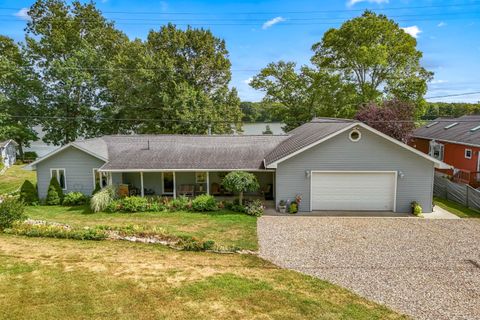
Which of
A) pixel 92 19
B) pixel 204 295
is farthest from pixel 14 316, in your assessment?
pixel 92 19

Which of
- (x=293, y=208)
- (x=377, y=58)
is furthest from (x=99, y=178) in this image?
(x=377, y=58)

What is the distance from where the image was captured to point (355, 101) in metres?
31.4

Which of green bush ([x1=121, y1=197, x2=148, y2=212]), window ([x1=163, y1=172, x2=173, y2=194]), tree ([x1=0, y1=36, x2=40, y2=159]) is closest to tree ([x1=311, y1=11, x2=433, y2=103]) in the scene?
window ([x1=163, y1=172, x2=173, y2=194])

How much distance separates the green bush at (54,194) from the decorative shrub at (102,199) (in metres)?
3.01

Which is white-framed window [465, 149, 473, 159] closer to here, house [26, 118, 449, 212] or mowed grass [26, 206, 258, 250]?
house [26, 118, 449, 212]

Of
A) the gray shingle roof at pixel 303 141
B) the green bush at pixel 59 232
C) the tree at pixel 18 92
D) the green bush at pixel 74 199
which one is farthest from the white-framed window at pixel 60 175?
the tree at pixel 18 92

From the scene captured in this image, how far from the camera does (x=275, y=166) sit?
16.7m

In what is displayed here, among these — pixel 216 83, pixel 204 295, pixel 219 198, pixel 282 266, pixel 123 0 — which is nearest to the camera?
pixel 204 295

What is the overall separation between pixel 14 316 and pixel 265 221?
10382 mm

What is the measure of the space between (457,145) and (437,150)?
352cm

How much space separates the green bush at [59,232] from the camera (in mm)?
12547

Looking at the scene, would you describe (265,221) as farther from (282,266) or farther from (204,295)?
(204,295)

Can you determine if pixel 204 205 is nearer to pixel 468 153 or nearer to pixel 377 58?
pixel 468 153

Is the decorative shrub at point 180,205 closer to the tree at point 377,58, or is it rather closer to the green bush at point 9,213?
the green bush at point 9,213
